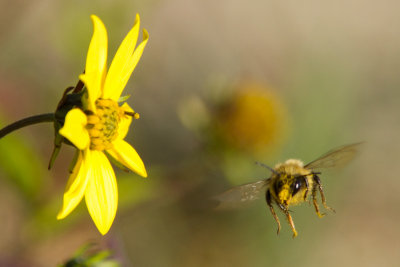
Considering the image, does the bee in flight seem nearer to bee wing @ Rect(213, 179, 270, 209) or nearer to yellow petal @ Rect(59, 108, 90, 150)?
bee wing @ Rect(213, 179, 270, 209)

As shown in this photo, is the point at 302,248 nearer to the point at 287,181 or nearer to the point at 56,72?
the point at 56,72

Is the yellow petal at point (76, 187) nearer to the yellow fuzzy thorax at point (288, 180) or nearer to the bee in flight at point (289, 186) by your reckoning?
the bee in flight at point (289, 186)

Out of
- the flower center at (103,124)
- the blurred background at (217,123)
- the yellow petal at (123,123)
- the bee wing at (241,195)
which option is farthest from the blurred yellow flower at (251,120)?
the flower center at (103,124)

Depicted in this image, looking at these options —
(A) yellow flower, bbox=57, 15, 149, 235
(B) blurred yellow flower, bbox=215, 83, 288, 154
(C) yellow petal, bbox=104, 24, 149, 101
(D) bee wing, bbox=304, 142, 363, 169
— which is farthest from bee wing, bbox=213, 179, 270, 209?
(B) blurred yellow flower, bbox=215, 83, 288, 154

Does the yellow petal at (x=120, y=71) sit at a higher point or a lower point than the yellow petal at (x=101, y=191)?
higher

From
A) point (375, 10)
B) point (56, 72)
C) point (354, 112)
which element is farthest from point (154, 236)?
point (375, 10)

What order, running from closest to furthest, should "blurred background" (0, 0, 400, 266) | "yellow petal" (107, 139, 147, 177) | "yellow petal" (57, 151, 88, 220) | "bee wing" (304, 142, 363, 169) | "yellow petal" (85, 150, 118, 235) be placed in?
"yellow petal" (57, 151, 88, 220)
"yellow petal" (85, 150, 118, 235)
"yellow petal" (107, 139, 147, 177)
"bee wing" (304, 142, 363, 169)
"blurred background" (0, 0, 400, 266)
